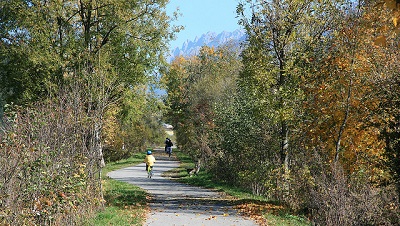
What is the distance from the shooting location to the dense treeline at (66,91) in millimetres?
9367

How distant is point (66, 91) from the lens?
13227 millimetres

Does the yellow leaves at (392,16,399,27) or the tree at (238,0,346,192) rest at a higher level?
the tree at (238,0,346,192)

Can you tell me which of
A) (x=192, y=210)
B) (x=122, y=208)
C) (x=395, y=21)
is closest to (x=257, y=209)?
(x=192, y=210)

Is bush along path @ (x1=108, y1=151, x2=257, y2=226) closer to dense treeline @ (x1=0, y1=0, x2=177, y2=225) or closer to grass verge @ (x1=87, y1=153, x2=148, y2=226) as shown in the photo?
grass verge @ (x1=87, y1=153, x2=148, y2=226)

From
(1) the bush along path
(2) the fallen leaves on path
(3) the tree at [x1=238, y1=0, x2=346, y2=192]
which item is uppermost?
(3) the tree at [x1=238, y1=0, x2=346, y2=192]

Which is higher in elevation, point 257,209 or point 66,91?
point 66,91

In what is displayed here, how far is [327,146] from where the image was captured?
18203 mm

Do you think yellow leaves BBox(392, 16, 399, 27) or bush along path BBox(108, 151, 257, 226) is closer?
yellow leaves BBox(392, 16, 399, 27)

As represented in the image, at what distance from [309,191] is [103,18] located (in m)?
11.3

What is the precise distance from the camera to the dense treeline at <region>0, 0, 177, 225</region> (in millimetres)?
9367

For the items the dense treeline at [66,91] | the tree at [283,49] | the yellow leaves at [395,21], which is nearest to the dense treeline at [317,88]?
the tree at [283,49]

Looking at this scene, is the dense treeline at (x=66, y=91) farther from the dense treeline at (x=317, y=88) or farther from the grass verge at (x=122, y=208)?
the dense treeline at (x=317, y=88)

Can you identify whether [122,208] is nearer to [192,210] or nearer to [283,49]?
[192,210]

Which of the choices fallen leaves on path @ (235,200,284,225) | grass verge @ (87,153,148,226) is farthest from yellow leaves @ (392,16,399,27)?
fallen leaves on path @ (235,200,284,225)
